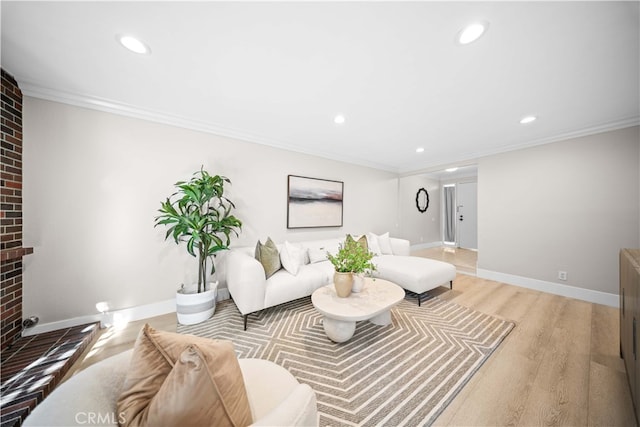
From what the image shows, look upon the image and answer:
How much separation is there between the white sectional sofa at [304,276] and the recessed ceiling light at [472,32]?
2.33m

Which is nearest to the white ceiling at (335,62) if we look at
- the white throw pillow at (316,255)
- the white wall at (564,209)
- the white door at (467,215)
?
the white wall at (564,209)

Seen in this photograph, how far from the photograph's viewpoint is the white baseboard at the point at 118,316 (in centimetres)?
186

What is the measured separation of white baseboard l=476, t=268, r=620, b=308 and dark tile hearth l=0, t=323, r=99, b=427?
5229 mm

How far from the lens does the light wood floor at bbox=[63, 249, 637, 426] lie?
3.97 feet

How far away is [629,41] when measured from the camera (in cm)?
134

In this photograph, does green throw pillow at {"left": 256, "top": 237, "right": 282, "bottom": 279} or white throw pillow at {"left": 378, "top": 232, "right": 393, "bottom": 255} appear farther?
white throw pillow at {"left": 378, "top": 232, "right": 393, "bottom": 255}

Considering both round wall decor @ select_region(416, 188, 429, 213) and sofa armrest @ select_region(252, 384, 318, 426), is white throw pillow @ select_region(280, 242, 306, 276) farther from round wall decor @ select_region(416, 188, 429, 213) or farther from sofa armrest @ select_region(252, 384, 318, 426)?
round wall decor @ select_region(416, 188, 429, 213)

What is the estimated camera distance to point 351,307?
1765 millimetres

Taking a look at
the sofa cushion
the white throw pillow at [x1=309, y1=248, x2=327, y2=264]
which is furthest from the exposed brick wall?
the white throw pillow at [x1=309, y1=248, x2=327, y2=264]

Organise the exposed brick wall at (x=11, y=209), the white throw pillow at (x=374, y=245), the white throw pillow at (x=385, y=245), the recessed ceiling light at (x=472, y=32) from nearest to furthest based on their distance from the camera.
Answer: the recessed ceiling light at (x=472, y=32) < the exposed brick wall at (x=11, y=209) < the white throw pillow at (x=374, y=245) < the white throw pillow at (x=385, y=245)

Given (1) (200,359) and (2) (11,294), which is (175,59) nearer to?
(1) (200,359)

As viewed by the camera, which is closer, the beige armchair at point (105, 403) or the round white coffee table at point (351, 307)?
the beige armchair at point (105, 403)

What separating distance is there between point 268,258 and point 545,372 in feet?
8.60

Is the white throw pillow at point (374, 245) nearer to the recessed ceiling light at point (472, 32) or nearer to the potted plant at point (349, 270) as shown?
the potted plant at point (349, 270)
